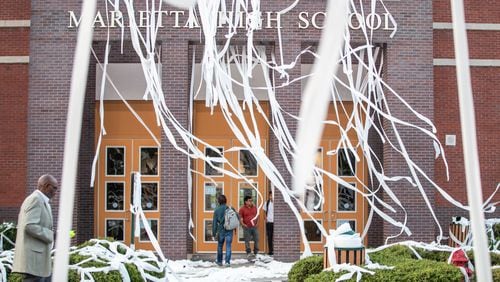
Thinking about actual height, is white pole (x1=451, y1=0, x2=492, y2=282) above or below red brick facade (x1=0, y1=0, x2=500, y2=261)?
below

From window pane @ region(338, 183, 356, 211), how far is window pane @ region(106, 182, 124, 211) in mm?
5711

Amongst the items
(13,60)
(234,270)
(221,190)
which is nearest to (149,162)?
(221,190)

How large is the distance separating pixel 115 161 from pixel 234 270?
5655 millimetres

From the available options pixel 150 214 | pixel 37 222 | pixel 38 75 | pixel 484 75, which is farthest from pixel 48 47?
pixel 37 222

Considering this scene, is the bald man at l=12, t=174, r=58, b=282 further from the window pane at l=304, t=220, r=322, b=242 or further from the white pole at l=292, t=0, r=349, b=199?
the window pane at l=304, t=220, r=322, b=242

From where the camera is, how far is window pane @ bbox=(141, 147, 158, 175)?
21.9 meters

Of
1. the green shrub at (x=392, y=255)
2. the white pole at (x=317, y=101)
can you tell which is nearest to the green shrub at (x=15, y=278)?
the green shrub at (x=392, y=255)

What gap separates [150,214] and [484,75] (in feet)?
30.0

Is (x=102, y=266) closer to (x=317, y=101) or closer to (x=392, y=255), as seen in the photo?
(x=392, y=255)

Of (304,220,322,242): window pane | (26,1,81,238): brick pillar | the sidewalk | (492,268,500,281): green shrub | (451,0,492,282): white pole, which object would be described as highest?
(26,1,81,238): brick pillar

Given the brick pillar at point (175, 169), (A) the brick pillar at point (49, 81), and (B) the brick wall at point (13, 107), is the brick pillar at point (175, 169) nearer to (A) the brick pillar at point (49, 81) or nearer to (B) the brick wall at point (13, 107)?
(A) the brick pillar at point (49, 81)

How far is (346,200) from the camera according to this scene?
72.3 ft

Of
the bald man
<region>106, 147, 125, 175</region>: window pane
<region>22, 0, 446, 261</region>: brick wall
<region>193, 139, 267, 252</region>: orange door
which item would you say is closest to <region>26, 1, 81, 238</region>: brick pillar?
<region>22, 0, 446, 261</region>: brick wall

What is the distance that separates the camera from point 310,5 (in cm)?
1961
